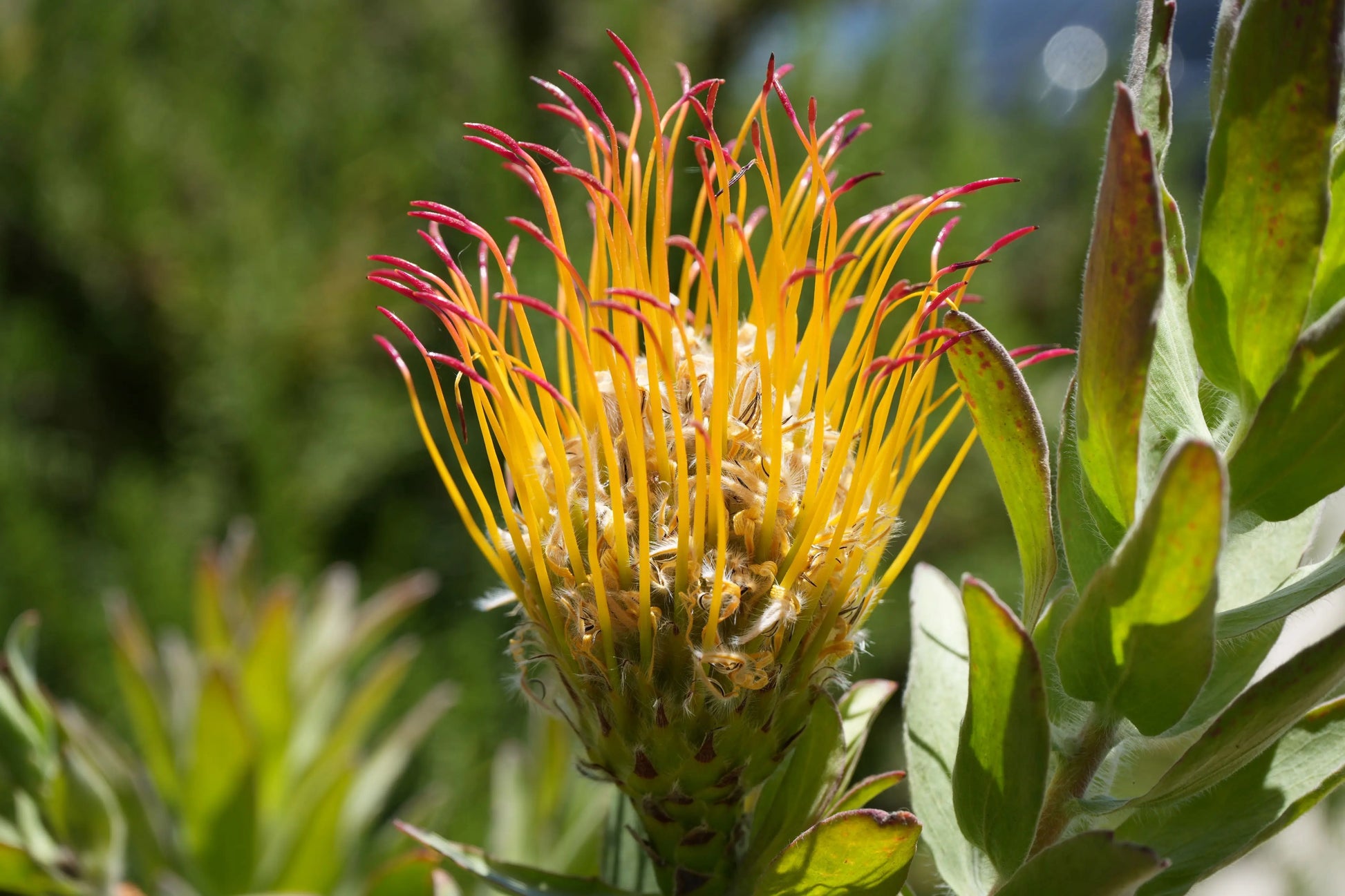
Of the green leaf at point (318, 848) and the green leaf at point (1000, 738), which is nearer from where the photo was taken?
the green leaf at point (1000, 738)

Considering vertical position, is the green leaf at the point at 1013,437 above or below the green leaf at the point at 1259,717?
above

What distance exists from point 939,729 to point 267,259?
55.4 inches

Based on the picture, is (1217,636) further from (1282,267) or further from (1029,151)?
(1029,151)

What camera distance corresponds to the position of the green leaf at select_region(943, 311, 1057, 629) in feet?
0.76

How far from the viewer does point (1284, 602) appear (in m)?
0.24

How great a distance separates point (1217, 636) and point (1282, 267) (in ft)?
0.31

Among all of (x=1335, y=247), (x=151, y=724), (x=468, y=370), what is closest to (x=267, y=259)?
(x=151, y=724)

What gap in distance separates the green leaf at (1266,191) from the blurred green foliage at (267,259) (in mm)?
1094

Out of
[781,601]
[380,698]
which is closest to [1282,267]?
[781,601]

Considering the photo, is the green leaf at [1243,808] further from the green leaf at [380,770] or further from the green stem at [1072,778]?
the green leaf at [380,770]

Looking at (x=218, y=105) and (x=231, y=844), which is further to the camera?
(x=218, y=105)

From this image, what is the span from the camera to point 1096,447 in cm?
24

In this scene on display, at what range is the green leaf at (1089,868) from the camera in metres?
0.21

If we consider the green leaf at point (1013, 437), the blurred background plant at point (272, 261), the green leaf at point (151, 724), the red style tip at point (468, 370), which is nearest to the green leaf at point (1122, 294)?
the green leaf at point (1013, 437)
